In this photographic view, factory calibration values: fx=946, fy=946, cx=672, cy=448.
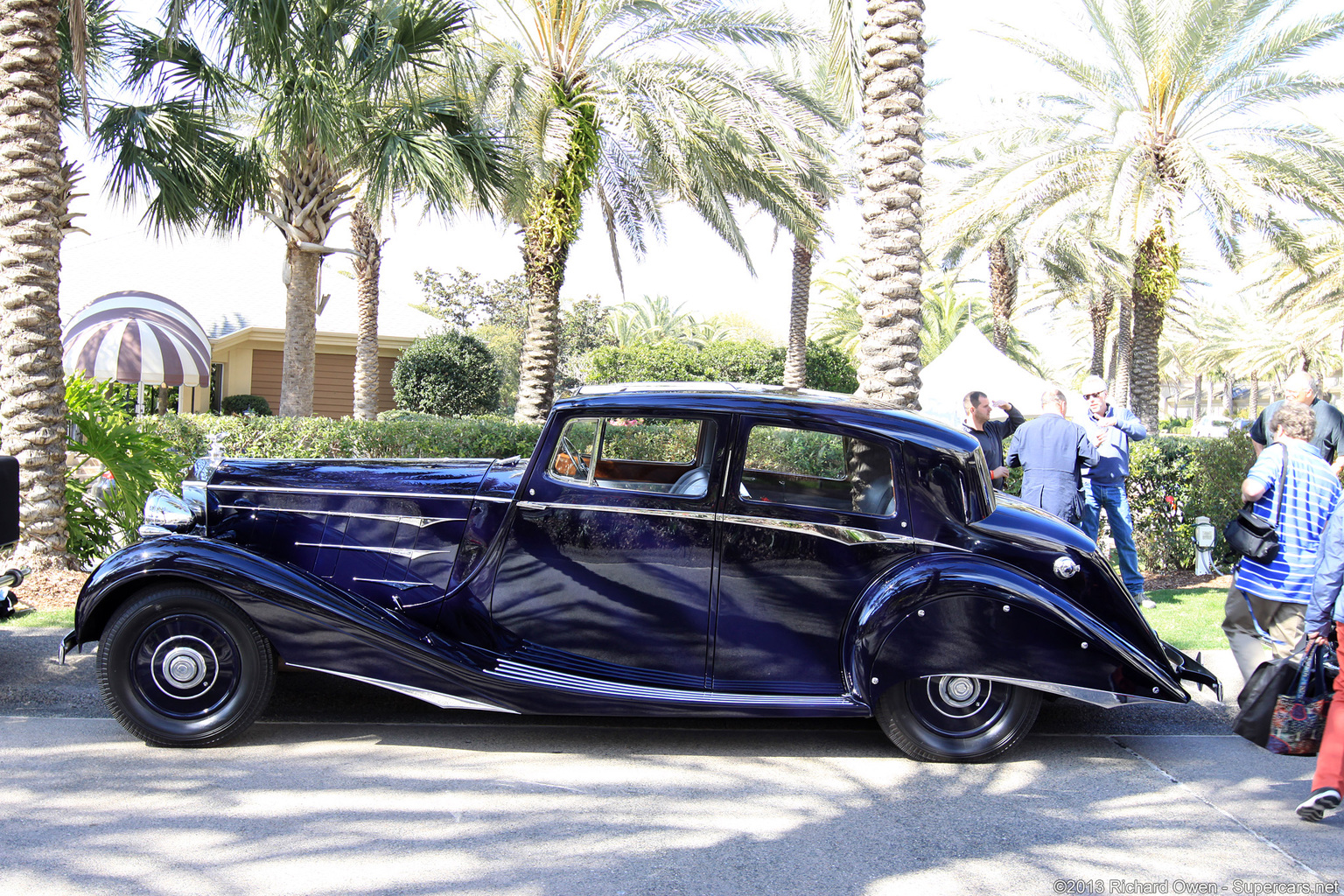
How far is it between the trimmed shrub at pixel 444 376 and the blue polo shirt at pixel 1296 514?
1738 centimetres

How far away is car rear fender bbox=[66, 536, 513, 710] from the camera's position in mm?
4145

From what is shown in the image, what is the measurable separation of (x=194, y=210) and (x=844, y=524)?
27.9 feet

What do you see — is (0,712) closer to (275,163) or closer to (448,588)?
(448,588)

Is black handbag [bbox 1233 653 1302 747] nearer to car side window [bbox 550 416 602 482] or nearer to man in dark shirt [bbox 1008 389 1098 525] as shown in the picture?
man in dark shirt [bbox 1008 389 1098 525]

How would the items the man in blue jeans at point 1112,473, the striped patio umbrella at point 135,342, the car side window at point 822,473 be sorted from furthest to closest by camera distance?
the striped patio umbrella at point 135,342 < the man in blue jeans at point 1112,473 < the car side window at point 822,473

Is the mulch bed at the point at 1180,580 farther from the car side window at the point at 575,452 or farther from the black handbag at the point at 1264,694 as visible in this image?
the car side window at the point at 575,452

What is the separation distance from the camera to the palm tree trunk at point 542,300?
13.1 meters

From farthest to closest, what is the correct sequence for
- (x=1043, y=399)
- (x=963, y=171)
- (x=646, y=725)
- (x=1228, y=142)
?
(x=963, y=171)
(x=1228, y=142)
(x=1043, y=399)
(x=646, y=725)

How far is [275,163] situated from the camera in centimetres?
1262

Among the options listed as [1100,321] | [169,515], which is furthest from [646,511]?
[1100,321]

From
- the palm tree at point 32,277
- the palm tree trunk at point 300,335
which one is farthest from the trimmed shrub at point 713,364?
the palm tree at point 32,277

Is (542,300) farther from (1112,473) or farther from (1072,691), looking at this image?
(1072,691)

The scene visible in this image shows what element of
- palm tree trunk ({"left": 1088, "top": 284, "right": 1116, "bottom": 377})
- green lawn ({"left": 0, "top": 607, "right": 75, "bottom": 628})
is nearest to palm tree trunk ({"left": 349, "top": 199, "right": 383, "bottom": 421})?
green lawn ({"left": 0, "top": 607, "right": 75, "bottom": 628})

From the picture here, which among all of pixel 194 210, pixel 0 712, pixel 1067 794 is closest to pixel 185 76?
pixel 194 210
